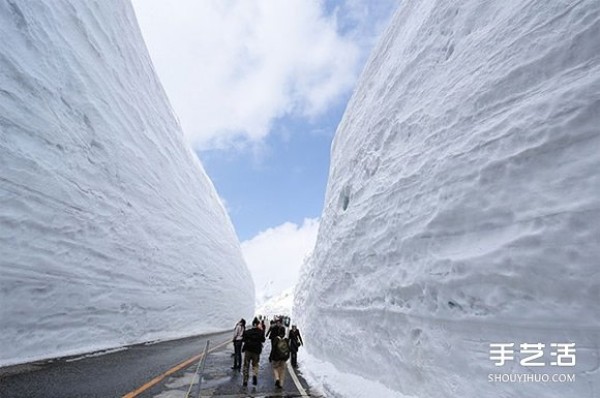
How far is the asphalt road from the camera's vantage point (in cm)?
640

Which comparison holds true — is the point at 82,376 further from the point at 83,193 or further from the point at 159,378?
the point at 83,193

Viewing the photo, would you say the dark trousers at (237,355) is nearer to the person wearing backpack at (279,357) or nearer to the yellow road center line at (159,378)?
the yellow road center line at (159,378)

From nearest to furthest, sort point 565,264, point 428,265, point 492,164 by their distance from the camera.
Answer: point 565,264 < point 492,164 < point 428,265

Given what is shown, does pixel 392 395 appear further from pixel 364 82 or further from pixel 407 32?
pixel 364 82

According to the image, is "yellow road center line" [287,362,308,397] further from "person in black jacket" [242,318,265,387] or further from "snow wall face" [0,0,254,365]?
"snow wall face" [0,0,254,365]

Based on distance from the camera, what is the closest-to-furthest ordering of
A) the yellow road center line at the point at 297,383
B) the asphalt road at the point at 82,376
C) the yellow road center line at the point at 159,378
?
the asphalt road at the point at 82,376
the yellow road center line at the point at 159,378
the yellow road center line at the point at 297,383

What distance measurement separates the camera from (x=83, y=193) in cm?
1420

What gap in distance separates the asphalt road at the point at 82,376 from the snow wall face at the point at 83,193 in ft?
5.22

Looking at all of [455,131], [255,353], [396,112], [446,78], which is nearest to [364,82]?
[396,112]

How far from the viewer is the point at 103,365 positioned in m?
9.47

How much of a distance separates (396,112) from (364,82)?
5.13m

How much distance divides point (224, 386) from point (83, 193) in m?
9.56

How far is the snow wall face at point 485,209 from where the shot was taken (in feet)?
11.7

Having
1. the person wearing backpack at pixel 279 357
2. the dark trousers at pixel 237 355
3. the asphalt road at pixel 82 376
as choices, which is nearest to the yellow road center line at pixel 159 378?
the asphalt road at pixel 82 376
